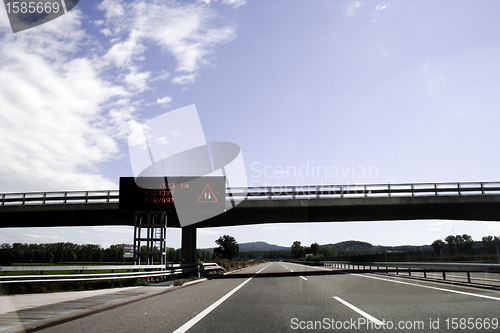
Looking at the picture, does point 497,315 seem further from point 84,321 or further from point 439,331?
point 84,321

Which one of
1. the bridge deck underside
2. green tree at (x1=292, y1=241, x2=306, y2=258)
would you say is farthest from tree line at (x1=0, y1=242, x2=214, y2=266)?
the bridge deck underside

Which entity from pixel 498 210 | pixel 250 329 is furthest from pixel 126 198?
pixel 498 210

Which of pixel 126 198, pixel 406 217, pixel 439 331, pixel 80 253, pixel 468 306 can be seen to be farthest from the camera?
pixel 80 253

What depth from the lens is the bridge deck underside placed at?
26.9 m

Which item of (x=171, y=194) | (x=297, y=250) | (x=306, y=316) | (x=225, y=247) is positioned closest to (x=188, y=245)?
(x=171, y=194)

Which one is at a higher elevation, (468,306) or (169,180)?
(169,180)

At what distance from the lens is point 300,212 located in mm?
29766

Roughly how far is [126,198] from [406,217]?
80.3 feet

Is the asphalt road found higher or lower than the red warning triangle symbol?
lower

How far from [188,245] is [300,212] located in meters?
9.80

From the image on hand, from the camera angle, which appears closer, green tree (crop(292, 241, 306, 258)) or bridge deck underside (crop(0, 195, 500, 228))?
bridge deck underside (crop(0, 195, 500, 228))

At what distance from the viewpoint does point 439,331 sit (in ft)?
18.9

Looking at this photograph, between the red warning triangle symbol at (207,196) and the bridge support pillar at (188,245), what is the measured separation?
599 cm

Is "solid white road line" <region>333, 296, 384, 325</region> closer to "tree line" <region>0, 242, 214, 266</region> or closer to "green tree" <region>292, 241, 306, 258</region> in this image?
"tree line" <region>0, 242, 214, 266</region>
